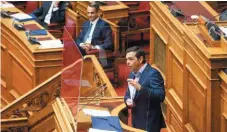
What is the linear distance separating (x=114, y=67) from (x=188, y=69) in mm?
1793

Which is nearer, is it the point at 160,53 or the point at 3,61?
the point at 160,53

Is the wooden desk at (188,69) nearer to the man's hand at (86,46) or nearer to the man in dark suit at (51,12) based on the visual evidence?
the man's hand at (86,46)

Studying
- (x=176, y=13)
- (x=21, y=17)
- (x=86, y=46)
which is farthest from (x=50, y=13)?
(x=176, y=13)

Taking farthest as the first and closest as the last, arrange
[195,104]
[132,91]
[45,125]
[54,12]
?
[54,12], [45,125], [195,104], [132,91]

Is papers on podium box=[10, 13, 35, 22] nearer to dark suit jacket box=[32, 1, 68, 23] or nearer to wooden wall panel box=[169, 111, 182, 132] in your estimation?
dark suit jacket box=[32, 1, 68, 23]

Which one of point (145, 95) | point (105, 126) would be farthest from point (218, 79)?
point (105, 126)

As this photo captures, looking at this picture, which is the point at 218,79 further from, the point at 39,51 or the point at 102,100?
the point at 39,51

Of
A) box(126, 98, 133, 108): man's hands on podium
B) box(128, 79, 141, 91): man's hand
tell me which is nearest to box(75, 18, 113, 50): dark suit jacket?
box(126, 98, 133, 108): man's hands on podium

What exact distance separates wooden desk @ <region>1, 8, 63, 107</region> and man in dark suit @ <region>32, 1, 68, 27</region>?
514mm

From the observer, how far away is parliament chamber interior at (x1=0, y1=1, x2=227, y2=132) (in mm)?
4742

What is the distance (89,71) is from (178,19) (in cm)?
74

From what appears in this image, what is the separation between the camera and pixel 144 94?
4832 millimetres

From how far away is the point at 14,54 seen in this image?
23.8 feet

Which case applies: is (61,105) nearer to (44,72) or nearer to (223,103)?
(223,103)
